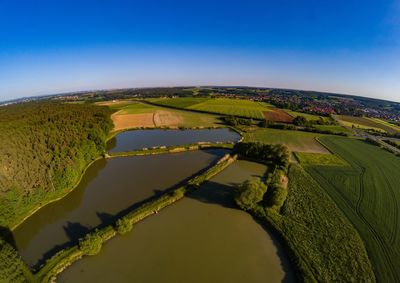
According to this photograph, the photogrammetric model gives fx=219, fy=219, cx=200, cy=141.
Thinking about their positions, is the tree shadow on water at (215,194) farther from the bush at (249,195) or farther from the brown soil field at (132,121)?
the brown soil field at (132,121)

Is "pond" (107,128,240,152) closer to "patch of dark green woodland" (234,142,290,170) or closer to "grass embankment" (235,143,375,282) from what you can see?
"patch of dark green woodland" (234,142,290,170)

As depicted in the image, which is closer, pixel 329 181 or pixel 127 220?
pixel 127 220

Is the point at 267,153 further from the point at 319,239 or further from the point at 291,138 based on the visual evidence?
the point at 291,138

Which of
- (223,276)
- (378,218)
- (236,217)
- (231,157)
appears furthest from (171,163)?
(378,218)

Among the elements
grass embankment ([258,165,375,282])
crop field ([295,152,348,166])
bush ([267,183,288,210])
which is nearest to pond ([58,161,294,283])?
grass embankment ([258,165,375,282])

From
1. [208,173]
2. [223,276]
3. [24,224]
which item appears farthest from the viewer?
[208,173]

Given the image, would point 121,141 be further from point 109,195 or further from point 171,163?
point 109,195

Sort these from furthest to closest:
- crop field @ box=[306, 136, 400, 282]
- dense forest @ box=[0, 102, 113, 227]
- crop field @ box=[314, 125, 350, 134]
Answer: crop field @ box=[314, 125, 350, 134], dense forest @ box=[0, 102, 113, 227], crop field @ box=[306, 136, 400, 282]
